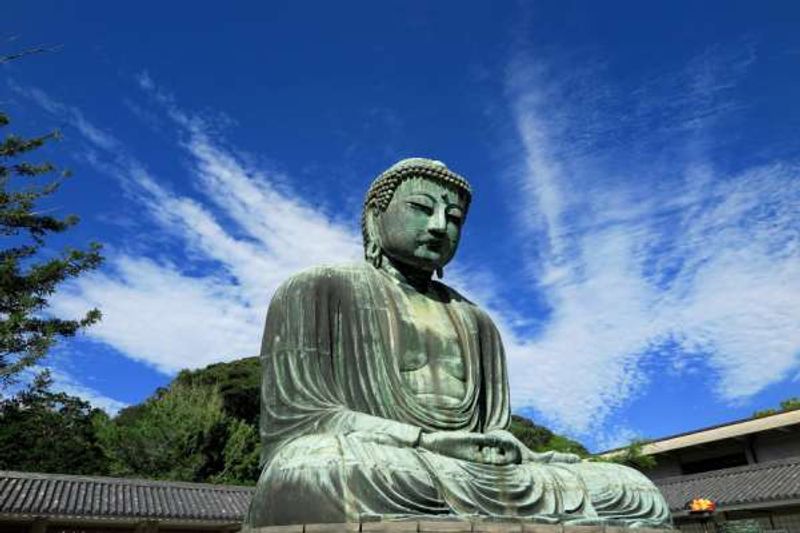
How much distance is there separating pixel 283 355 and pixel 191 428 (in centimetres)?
2107

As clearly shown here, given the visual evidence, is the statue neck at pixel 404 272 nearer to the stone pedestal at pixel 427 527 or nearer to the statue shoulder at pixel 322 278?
the statue shoulder at pixel 322 278

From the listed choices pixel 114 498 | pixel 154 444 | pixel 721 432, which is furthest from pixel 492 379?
pixel 154 444

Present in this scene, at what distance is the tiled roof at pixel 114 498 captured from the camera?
1656 cm

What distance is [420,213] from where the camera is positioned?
5.17m

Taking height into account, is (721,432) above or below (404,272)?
above

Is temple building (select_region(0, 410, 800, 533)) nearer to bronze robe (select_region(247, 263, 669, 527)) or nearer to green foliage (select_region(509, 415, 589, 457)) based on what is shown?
green foliage (select_region(509, 415, 589, 457))

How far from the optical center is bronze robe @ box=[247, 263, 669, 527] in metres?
3.50

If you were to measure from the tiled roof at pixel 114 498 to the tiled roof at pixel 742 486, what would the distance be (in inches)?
502

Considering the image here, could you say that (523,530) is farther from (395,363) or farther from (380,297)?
(380,297)

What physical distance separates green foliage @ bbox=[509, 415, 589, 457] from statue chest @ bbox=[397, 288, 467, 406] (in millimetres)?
17496

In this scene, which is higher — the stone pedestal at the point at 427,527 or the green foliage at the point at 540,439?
the green foliage at the point at 540,439

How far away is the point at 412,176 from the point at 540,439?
98.4ft

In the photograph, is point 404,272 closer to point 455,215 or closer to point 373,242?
point 373,242

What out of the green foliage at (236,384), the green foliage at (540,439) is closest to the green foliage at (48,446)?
the green foliage at (236,384)
